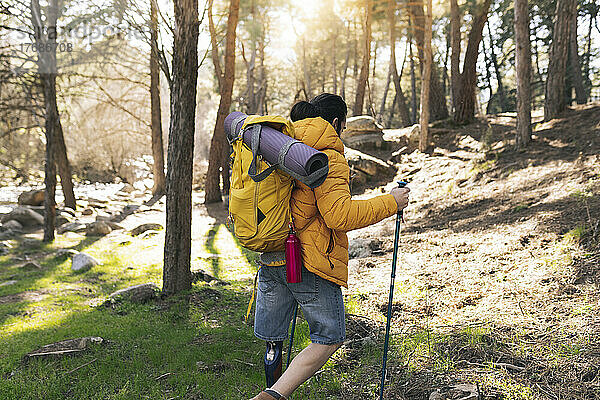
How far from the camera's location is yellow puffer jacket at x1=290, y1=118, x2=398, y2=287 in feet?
7.26

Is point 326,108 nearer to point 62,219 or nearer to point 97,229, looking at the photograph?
point 97,229

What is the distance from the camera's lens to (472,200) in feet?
26.6

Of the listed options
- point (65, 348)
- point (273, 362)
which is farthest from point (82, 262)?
point (273, 362)

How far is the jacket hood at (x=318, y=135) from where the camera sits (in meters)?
2.27

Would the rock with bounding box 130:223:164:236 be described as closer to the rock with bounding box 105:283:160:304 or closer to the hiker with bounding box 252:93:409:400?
the rock with bounding box 105:283:160:304

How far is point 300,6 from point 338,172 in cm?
2369

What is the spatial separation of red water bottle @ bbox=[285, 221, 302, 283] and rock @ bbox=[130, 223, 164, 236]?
361 inches

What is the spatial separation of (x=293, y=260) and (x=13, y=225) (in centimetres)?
1128

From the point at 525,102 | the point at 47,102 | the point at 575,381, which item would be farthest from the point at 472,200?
the point at 47,102

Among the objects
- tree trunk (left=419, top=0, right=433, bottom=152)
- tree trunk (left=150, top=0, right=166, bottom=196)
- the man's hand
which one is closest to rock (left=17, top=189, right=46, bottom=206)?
tree trunk (left=150, top=0, right=166, bottom=196)

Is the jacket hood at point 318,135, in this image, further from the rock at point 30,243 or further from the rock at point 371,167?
the rock at point 371,167

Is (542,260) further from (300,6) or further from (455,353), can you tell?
(300,6)

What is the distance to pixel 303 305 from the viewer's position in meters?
2.39

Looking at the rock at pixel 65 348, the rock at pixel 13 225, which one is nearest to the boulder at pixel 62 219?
the rock at pixel 13 225
